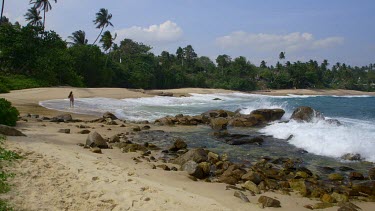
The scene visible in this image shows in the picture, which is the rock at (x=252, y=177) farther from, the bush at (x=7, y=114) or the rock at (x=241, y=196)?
the bush at (x=7, y=114)

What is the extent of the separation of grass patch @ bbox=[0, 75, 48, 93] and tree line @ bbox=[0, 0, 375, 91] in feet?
4.75

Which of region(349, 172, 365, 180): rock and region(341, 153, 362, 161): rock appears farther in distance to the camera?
region(341, 153, 362, 161): rock

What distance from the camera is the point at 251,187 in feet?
26.8

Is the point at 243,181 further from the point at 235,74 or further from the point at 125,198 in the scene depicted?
the point at 235,74

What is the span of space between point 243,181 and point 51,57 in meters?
42.9

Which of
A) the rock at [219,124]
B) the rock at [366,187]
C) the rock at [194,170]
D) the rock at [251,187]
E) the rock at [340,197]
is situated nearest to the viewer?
the rock at [340,197]

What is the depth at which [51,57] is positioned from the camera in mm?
45719

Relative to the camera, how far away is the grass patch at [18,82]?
3557cm

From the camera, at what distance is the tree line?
1751 inches

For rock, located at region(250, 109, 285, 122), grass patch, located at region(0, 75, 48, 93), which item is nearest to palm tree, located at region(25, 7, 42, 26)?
grass patch, located at region(0, 75, 48, 93)

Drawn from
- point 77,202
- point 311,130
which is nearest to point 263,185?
point 77,202

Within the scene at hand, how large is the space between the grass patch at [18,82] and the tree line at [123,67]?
4.75 feet

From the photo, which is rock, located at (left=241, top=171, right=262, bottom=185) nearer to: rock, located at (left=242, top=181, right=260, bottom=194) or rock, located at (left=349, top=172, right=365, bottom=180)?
rock, located at (left=242, top=181, right=260, bottom=194)

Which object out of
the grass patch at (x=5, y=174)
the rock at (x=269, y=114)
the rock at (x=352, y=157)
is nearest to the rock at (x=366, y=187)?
the rock at (x=352, y=157)
